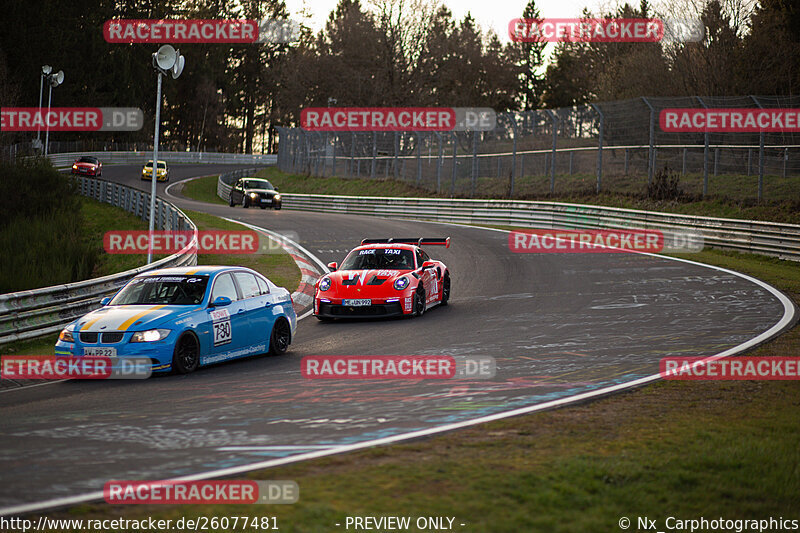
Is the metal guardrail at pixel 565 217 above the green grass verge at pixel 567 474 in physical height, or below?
above

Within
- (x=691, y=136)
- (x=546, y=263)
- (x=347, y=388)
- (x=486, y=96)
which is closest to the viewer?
(x=347, y=388)

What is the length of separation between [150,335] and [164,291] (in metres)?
1.45

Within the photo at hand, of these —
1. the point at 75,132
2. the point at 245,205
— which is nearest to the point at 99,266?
the point at 245,205

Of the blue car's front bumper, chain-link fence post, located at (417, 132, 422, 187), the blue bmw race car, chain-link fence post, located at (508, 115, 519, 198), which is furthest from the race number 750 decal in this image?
chain-link fence post, located at (417, 132, 422, 187)

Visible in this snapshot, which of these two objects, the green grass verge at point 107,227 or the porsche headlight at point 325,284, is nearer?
the porsche headlight at point 325,284

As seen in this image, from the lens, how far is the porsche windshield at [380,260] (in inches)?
667

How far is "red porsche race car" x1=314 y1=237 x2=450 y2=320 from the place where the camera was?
15.8 metres

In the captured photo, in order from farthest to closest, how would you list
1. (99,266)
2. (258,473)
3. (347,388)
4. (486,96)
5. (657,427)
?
1. (486,96)
2. (99,266)
3. (347,388)
4. (657,427)
5. (258,473)

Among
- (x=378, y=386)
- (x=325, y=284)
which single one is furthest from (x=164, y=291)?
(x=325, y=284)

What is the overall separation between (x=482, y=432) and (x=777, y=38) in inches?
1616

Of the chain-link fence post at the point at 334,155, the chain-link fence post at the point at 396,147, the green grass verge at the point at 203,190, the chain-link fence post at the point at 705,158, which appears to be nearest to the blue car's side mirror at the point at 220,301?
the chain-link fence post at the point at 705,158

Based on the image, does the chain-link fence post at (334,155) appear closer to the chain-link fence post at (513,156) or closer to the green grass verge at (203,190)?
the green grass verge at (203,190)

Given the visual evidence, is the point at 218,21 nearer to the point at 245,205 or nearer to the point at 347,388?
the point at 245,205

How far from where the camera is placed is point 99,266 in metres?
27.6
